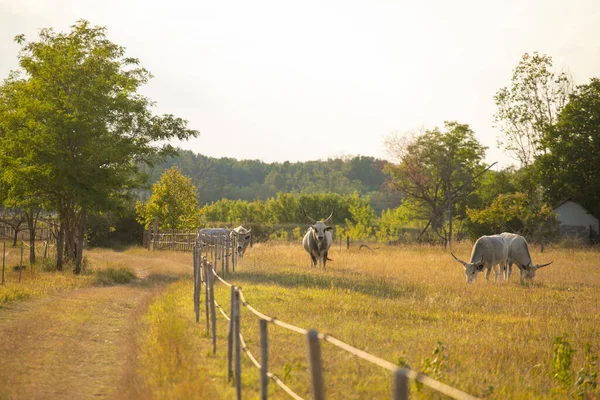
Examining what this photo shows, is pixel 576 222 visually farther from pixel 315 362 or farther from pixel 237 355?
pixel 315 362

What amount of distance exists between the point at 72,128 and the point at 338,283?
11664 mm

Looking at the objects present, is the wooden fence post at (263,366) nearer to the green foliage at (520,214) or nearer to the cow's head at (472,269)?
the cow's head at (472,269)

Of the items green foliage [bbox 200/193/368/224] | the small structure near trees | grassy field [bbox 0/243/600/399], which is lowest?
grassy field [bbox 0/243/600/399]

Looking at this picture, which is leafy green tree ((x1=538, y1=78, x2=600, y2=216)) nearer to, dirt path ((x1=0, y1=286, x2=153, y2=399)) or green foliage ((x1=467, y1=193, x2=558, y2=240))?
green foliage ((x1=467, y1=193, x2=558, y2=240))

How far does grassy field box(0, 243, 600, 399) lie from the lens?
25.7 ft

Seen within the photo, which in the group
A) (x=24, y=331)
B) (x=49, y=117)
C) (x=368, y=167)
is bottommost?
(x=24, y=331)

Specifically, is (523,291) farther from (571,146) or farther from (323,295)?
(571,146)

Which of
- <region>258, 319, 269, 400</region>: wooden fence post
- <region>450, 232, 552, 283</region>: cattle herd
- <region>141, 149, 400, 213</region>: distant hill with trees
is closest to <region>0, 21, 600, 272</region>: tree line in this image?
<region>450, 232, 552, 283</region>: cattle herd

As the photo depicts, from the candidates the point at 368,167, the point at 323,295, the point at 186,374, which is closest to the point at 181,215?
the point at 323,295

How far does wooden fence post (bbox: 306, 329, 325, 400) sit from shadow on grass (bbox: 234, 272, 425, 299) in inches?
451

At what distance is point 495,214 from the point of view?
3725cm

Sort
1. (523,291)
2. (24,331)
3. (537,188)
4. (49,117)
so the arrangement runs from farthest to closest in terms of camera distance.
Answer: (537,188)
(49,117)
(523,291)
(24,331)

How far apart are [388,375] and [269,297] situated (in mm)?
7179

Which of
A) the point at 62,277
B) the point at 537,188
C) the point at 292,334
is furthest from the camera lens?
the point at 537,188
